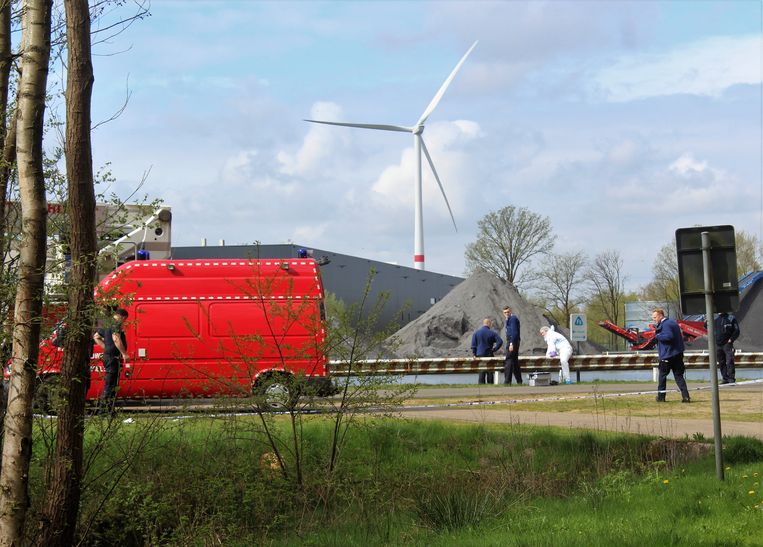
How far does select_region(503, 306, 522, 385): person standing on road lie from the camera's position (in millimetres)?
23469

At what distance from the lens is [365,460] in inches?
504

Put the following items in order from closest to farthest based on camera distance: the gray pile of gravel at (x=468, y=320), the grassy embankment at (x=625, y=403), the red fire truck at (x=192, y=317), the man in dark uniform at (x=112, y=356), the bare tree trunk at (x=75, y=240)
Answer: the bare tree trunk at (x=75, y=240)
the man in dark uniform at (x=112, y=356)
the red fire truck at (x=192, y=317)
the grassy embankment at (x=625, y=403)
the gray pile of gravel at (x=468, y=320)

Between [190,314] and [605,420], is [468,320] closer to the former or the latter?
[190,314]

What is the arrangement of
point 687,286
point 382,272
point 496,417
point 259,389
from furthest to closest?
point 382,272, point 496,417, point 259,389, point 687,286

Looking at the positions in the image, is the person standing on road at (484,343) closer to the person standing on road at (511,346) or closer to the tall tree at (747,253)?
the person standing on road at (511,346)

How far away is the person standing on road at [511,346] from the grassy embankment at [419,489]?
32.8ft

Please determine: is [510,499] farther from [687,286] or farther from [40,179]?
[40,179]

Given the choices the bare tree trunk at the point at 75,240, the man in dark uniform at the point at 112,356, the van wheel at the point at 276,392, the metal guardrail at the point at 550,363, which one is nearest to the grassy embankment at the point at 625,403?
the metal guardrail at the point at 550,363

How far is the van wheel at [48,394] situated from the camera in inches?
336

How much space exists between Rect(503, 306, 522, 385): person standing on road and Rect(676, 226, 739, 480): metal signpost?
1273 cm

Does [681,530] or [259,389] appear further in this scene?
[259,389]

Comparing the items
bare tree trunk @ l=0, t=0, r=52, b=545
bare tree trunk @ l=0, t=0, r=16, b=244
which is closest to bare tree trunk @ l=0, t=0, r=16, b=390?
bare tree trunk @ l=0, t=0, r=16, b=244

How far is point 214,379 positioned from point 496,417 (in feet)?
18.4

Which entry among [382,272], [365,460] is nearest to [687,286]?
[365,460]
